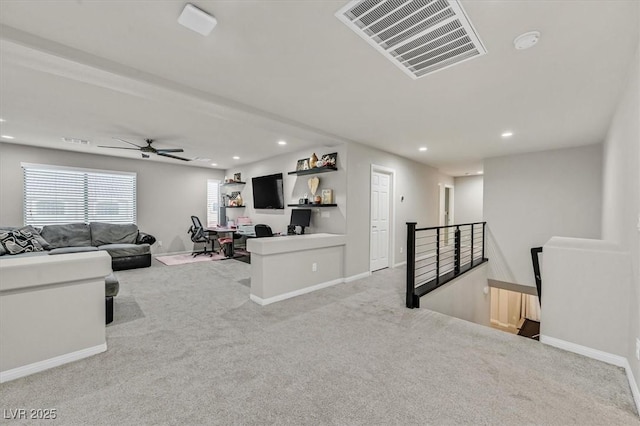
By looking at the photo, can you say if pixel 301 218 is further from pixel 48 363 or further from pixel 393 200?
pixel 48 363

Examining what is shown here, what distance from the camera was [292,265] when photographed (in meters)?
3.79

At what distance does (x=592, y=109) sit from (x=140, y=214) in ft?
28.9

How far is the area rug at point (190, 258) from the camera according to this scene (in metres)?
6.29

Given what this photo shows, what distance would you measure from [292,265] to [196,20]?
9.61 ft

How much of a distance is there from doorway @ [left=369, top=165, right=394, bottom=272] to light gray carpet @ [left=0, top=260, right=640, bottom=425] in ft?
7.22

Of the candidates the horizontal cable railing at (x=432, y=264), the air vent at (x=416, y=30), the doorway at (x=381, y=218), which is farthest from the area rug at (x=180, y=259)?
the air vent at (x=416, y=30)

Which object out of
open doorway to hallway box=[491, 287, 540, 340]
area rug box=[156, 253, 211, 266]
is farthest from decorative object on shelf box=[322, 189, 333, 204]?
open doorway to hallway box=[491, 287, 540, 340]

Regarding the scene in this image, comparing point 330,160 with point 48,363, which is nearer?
point 48,363

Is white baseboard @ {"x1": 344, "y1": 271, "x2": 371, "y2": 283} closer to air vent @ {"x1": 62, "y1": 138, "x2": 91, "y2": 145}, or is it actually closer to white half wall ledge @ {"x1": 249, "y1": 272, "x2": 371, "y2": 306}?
white half wall ledge @ {"x1": 249, "y1": 272, "x2": 371, "y2": 306}

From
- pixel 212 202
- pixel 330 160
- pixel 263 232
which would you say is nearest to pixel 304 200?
pixel 330 160

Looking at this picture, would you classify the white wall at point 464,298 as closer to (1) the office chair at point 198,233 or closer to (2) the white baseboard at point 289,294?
(2) the white baseboard at point 289,294

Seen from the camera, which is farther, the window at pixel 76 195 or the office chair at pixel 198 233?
the office chair at pixel 198 233

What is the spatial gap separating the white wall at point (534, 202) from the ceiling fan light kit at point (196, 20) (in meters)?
6.03

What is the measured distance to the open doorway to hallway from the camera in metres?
7.41
